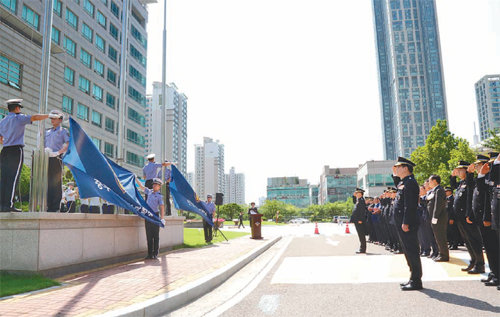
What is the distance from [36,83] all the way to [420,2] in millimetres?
171130

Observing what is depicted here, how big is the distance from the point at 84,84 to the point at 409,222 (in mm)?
44113

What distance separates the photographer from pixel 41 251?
5812mm

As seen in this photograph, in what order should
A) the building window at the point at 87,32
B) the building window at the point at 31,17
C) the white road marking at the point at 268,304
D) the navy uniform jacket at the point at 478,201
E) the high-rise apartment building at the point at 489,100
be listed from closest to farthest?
the white road marking at the point at 268,304 < the navy uniform jacket at the point at 478,201 < the building window at the point at 31,17 < the building window at the point at 87,32 < the high-rise apartment building at the point at 489,100

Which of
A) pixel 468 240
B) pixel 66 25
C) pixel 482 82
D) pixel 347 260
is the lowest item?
pixel 347 260

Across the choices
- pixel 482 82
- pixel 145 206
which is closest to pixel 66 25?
pixel 145 206

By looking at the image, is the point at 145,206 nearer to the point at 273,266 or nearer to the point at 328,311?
the point at 273,266

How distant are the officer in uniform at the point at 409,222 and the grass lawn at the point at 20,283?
5.24m

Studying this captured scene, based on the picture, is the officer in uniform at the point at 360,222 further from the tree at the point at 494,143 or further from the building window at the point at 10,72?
the building window at the point at 10,72

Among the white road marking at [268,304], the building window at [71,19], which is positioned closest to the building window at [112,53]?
the building window at [71,19]

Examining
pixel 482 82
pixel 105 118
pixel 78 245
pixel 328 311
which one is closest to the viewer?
pixel 328 311

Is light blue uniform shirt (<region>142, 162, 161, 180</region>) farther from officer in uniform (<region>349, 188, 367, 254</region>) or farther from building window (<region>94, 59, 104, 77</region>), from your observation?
building window (<region>94, 59, 104, 77</region>)

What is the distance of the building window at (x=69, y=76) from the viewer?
39.6 metres

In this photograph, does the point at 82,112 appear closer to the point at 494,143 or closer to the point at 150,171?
the point at 150,171

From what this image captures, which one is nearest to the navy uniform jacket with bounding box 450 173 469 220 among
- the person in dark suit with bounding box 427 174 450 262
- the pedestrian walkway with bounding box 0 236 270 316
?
the person in dark suit with bounding box 427 174 450 262
